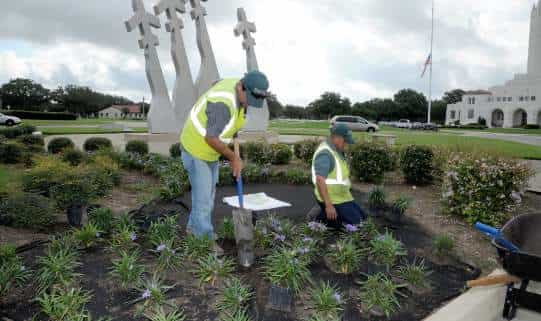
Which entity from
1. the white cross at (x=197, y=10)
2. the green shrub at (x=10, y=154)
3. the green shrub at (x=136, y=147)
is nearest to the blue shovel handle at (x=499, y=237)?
the green shrub at (x=136, y=147)

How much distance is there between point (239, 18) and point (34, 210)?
15.0 metres

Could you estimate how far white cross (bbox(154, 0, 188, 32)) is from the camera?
14875 millimetres

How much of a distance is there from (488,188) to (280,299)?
3699 millimetres

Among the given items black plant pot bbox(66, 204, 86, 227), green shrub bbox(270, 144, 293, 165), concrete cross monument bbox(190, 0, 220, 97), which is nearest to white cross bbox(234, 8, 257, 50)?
concrete cross monument bbox(190, 0, 220, 97)

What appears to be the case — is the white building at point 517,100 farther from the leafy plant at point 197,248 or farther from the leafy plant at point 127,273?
the leafy plant at point 127,273

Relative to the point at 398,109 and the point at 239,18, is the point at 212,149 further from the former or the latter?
the point at 398,109

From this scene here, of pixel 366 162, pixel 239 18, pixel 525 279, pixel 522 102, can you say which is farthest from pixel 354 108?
pixel 525 279

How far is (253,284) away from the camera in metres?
3.22

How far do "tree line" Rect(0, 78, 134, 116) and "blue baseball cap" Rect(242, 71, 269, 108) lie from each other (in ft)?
318

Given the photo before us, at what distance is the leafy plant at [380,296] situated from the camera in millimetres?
2893

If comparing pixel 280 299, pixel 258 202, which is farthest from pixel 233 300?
pixel 258 202

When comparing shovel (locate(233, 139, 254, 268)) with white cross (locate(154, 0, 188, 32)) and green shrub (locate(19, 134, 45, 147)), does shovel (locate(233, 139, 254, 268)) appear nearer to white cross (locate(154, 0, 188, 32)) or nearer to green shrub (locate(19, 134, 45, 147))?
green shrub (locate(19, 134, 45, 147))

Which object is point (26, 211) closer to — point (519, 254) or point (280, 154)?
point (519, 254)

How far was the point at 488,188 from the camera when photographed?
5.05m
